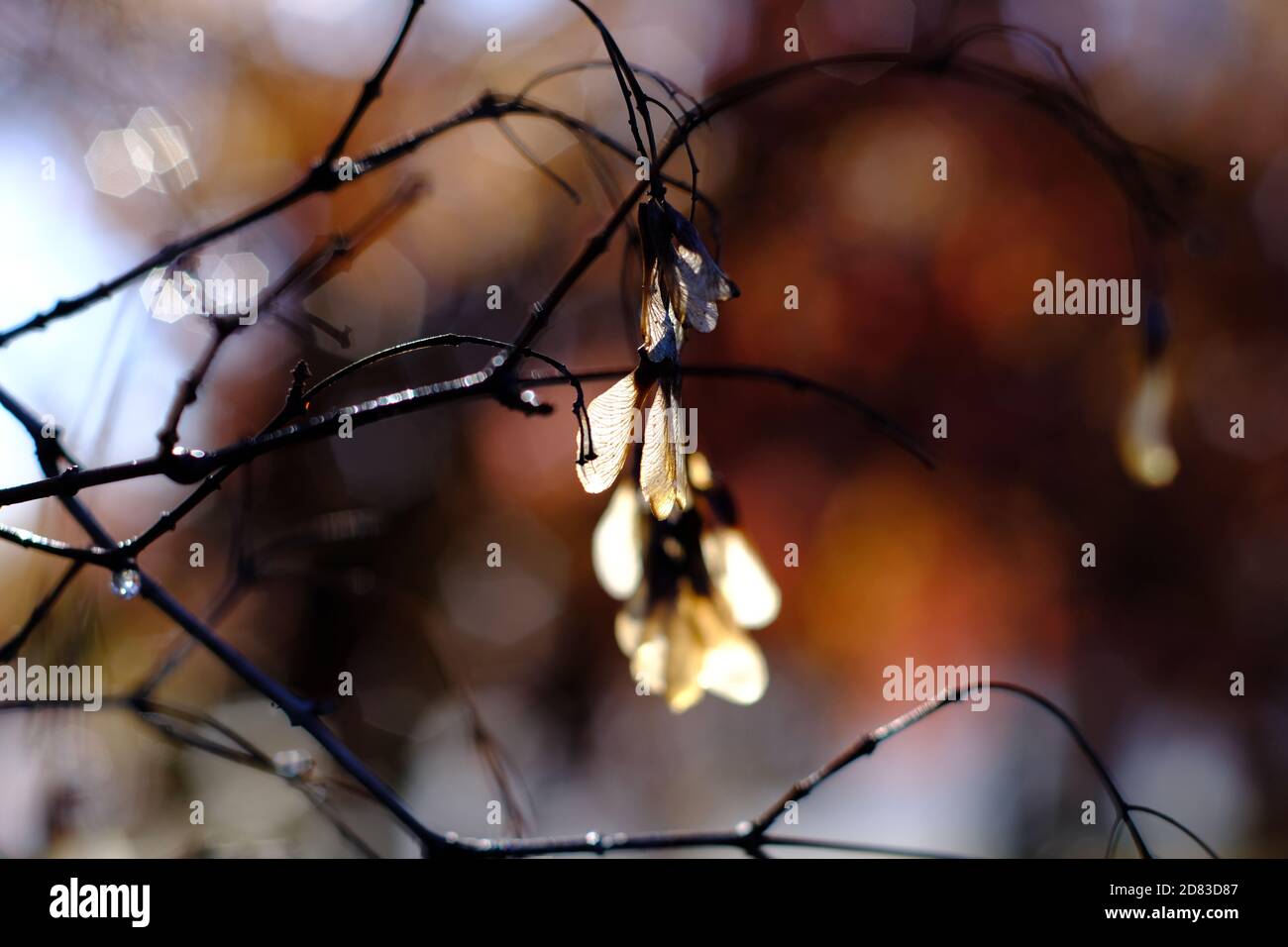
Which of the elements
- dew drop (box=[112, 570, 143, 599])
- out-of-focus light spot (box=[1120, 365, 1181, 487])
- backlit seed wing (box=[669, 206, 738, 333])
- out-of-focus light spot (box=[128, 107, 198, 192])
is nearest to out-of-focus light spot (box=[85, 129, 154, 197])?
out-of-focus light spot (box=[128, 107, 198, 192])

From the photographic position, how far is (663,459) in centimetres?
34

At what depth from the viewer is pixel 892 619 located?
2152 millimetres

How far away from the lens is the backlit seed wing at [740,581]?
0.55 meters

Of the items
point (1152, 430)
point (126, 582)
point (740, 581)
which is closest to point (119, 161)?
point (126, 582)

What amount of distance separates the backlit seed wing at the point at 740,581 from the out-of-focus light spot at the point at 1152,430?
0.29 metres

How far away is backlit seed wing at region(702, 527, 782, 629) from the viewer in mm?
549

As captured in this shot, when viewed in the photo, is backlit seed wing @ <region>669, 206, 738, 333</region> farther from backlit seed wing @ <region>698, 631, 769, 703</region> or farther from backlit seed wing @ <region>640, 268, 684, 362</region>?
backlit seed wing @ <region>698, 631, 769, 703</region>

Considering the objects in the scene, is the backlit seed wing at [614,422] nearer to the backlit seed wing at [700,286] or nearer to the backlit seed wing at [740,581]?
the backlit seed wing at [700,286]

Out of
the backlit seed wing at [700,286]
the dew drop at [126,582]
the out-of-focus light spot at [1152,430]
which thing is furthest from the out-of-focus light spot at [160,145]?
the out-of-focus light spot at [1152,430]

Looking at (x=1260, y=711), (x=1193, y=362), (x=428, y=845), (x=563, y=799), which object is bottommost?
(x=563, y=799)

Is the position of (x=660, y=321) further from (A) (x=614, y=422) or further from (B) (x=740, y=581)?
(B) (x=740, y=581)
